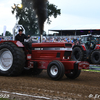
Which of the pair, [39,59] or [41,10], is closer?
[39,59]

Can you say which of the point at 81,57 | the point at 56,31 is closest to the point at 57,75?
the point at 81,57

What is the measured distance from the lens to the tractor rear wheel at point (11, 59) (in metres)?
7.77

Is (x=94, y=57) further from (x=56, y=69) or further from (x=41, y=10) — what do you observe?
(x=56, y=69)

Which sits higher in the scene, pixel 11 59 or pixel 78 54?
pixel 11 59

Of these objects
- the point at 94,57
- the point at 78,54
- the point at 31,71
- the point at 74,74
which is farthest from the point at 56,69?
the point at 78,54

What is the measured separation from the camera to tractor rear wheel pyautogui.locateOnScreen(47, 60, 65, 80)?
7.00m

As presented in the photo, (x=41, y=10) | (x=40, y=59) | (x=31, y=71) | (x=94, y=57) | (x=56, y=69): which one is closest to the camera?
(x=56, y=69)

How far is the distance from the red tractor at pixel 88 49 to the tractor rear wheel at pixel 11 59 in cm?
850

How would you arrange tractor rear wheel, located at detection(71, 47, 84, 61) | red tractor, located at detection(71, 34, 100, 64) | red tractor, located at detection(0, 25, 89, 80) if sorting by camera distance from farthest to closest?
tractor rear wheel, located at detection(71, 47, 84, 61) < red tractor, located at detection(71, 34, 100, 64) < red tractor, located at detection(0, 25, 89, 80)

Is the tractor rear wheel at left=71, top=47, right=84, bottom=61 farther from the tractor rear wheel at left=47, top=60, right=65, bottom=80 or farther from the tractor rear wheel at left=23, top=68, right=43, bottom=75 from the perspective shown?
the tractor rear wheel at left=47, top=60, right=65, bottom=80

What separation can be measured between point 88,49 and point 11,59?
9.30 metres

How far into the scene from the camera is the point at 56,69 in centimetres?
721

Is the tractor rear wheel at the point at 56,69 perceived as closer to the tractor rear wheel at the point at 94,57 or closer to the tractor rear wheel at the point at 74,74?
the tractor rear wheel at the point at 74,74

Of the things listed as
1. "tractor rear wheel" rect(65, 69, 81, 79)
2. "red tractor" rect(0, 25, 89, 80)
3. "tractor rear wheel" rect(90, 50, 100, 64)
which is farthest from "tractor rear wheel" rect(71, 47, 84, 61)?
"red tractor" rect(0, 25, 89, 80)
